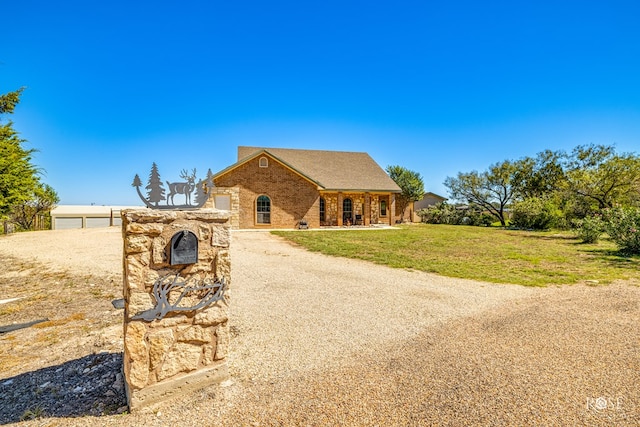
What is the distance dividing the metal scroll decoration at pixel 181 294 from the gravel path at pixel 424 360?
33.0 inches

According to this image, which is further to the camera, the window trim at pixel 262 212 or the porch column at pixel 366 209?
the porch column at pixel 366 209

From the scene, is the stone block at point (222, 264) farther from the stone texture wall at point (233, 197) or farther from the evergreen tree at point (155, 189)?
the stone texture wall at point (233, 197)

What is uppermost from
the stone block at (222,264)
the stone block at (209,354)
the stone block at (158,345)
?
the stone block at (222,264)

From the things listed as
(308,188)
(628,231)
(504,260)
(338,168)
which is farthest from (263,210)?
(628,231)

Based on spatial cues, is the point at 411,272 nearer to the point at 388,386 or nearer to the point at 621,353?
the point at 621,353

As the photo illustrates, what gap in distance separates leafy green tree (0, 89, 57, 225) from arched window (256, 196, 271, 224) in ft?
37.7

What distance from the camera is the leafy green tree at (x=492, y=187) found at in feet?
105

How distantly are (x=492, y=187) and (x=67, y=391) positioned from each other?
36.1 meters

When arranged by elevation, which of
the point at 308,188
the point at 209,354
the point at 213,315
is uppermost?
the point at 308,188

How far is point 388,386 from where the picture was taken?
3031 mm

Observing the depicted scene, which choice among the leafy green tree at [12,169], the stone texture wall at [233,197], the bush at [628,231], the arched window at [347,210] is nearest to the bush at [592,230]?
the bush at [628,231]

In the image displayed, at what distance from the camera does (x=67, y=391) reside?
2.98m

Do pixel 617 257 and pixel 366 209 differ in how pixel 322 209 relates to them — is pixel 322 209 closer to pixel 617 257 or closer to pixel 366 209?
pixel 366 209

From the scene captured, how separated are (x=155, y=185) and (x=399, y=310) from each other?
4138mm
